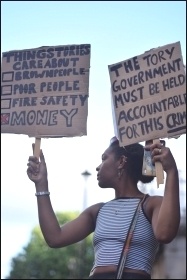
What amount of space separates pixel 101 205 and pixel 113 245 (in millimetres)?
433

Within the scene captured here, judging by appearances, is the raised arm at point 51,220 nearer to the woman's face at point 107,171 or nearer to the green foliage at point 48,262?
the woman's face at point 107,171

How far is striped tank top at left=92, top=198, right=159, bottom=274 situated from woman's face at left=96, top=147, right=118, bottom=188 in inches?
8.0

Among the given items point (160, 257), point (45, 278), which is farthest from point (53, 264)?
point (160, 257)

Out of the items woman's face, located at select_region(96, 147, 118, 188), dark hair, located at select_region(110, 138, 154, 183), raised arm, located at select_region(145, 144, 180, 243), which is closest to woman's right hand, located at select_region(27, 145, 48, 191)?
woman's face, located at select_region(96, 147, 118, 188)

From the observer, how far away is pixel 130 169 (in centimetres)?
405

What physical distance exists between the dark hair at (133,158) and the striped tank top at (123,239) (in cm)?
30

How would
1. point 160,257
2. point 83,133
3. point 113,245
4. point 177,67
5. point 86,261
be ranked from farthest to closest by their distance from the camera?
point 86,261, point 160,257, point 83,133, point 177,67, point 113,245

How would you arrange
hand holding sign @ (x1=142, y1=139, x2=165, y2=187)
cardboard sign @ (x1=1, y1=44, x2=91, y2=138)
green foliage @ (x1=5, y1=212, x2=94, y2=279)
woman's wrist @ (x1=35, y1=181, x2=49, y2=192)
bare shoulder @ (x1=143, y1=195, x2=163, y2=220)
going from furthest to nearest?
green foliage @ (x1=5, y1=212, x2=94, y2=279) → cardboard sign @ (x1=1, y1=44, x2=91, y2=138) → woman's wrist @ (x1=35, y1=181, x2=49, y2=192) → bare shoulder @ (x1=143, y1=195, x2=163, y2=220) → hand holding sign @ (x1=142, y1=139, x2=165, y2=187)

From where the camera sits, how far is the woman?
3.38m

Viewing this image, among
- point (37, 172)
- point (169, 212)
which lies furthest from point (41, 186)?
point (169, 212)

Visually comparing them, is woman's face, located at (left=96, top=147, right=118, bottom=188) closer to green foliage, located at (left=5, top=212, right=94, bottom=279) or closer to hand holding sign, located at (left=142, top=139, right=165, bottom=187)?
hand holding sign, located at (left=142, top=139, right=165, bottom=187)

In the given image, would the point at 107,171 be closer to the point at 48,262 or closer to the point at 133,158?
the point at 133,158

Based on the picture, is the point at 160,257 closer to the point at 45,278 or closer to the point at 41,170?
the point at 45,278

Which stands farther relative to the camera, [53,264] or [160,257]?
[53,264]
